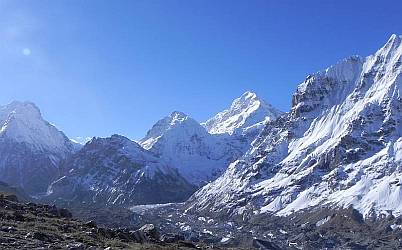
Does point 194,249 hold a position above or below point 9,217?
below

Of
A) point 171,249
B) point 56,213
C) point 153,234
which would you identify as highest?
point 56,213

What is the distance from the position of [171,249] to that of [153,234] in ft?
46.8

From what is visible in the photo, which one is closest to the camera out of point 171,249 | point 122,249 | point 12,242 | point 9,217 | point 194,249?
point 12,242

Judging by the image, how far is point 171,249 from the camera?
36.1m

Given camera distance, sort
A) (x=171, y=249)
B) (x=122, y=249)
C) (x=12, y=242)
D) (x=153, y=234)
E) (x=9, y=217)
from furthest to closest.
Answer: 1. (x=153, y=234)
2. (x=9, y=217)
3. (x=171, y=249)
4. (x=122, y=249)
5. (x=12, y=242)

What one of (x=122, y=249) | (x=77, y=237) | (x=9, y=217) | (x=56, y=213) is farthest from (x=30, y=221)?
(x=56, y=213)

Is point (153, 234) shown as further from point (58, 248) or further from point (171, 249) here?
point (58, 248)

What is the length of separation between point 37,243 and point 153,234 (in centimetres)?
2130

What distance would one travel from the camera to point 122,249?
32531mm

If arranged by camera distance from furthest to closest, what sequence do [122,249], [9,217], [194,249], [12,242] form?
[194,249] → [9,217] → [122,249] → [12,242]

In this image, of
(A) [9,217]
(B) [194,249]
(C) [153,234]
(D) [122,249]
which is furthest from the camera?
(C) [153,234]

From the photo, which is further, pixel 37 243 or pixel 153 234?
pixel 153 234

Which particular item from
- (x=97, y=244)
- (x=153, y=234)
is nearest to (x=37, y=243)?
(x=97, y=244)

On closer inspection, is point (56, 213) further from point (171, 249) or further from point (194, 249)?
point (171, 249)
